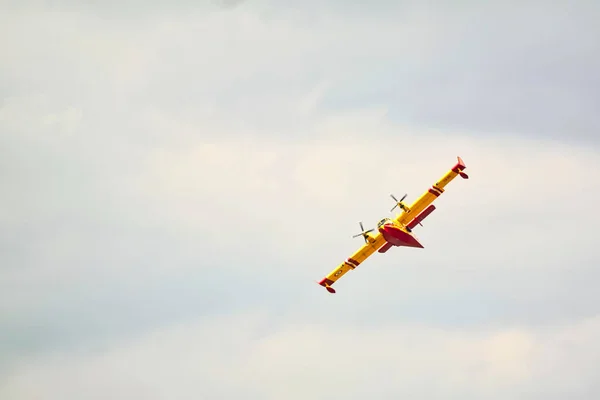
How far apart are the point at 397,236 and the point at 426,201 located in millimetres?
7715

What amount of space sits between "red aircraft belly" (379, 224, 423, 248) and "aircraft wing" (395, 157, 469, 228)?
2379mm

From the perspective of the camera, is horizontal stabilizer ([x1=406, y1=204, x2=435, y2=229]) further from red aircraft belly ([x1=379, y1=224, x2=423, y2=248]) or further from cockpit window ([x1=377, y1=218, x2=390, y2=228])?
cockpit window ([x1=377, y1=218, x2=390, y2=228])

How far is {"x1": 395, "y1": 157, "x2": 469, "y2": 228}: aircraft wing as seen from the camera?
189m

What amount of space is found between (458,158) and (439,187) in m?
5.73

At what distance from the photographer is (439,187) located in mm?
190000

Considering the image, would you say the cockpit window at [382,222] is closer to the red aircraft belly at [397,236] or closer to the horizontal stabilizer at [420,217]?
the red aircraft belly at [397,236]

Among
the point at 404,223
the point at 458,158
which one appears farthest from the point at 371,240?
the point at 458,158

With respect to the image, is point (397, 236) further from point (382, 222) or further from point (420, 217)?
point (420, 217)

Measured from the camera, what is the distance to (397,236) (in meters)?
189

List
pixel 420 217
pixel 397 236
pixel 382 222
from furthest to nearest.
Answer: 1. pixel 382 222
2. pixel 420 217
3. pixel 397 236

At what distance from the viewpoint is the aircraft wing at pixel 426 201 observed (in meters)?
189

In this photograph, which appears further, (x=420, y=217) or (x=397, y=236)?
(x=420, y=217)

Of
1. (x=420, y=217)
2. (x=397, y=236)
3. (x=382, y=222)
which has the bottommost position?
(x=397, y=236)

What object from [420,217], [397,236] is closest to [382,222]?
[397,236]
